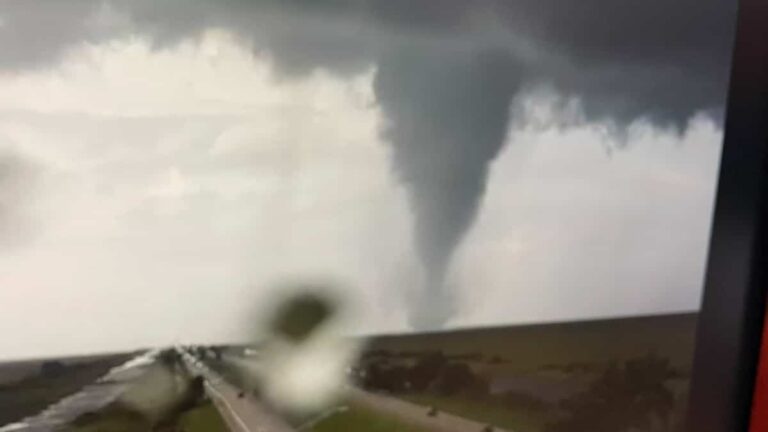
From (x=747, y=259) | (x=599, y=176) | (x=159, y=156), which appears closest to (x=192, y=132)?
(x=159, y=156)

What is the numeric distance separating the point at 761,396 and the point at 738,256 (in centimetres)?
17

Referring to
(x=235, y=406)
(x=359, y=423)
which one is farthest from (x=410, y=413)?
(x=235, y=406)

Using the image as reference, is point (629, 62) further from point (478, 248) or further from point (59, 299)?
point (59, 299)

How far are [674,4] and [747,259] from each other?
299mm

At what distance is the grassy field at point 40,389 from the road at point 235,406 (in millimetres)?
82

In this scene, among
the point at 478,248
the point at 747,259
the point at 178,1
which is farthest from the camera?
the point at 747,259

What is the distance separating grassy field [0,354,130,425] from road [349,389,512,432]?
0.24 meters

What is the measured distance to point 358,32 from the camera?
3.34 ft

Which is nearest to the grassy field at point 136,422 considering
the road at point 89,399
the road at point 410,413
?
the road at point 89,399

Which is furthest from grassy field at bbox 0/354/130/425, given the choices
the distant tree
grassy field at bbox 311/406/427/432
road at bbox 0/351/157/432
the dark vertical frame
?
the dark vertical frame

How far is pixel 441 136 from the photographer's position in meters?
1.06

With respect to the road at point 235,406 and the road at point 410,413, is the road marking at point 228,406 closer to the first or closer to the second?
the road at point 235,406

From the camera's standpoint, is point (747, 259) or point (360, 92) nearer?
point (360, 92)

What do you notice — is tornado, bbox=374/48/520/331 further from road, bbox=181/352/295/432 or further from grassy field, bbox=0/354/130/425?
grassy field, bbox=0/354/130/425
